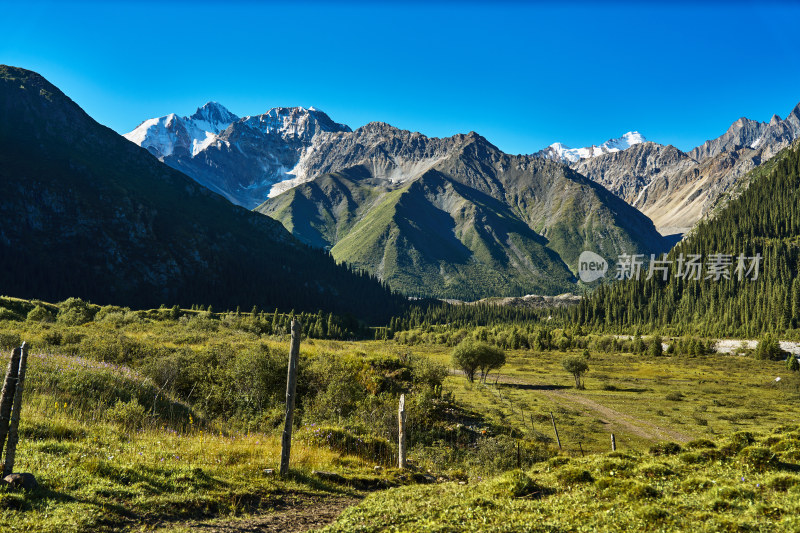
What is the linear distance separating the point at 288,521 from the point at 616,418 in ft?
200

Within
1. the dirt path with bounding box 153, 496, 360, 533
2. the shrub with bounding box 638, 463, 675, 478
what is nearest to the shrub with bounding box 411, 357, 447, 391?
the shrub with bounding box 638, 463, 675, 478

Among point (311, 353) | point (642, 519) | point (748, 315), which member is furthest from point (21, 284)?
point (748, 315)

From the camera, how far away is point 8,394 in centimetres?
1079

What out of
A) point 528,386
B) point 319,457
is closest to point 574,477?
point 319,457

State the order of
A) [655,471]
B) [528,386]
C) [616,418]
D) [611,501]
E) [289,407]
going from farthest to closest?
[528,386] → [616,418] → [655,471] → [289,407] → [611,501]

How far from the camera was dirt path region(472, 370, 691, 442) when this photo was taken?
4931cm

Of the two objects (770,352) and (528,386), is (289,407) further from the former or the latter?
(770,352)

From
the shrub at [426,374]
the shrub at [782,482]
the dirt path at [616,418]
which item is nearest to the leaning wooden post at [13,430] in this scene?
the shrub at [782,482]

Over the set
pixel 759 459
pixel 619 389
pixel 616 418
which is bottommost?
pixel 619 389

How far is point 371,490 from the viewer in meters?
16.3

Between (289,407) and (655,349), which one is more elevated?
(289,407)

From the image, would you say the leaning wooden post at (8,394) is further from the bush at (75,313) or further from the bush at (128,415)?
the bush at (75,313)

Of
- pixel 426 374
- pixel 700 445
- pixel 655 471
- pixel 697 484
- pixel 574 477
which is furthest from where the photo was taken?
pixel 426 374

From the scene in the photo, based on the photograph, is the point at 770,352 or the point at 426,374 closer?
the point at 426,374
